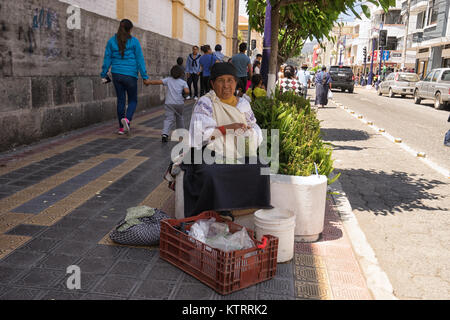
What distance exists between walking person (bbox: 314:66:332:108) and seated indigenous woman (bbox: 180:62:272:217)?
1306 cm

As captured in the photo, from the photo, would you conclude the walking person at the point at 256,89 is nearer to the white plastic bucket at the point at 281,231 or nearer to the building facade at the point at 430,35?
the white plastic bucket at the point at 281,231

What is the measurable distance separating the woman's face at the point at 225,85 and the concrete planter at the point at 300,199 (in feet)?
2.86

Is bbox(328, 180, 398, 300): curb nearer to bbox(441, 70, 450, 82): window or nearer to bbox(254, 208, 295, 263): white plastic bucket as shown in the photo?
bbox(254, 208, 295, 263): white plastic bucket

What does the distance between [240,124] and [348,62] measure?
281 feet

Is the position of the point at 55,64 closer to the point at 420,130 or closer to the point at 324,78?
the point at 420,130

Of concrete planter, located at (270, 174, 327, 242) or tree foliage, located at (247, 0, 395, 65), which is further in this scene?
tree foliage, located at (247, 0, 395, 65)

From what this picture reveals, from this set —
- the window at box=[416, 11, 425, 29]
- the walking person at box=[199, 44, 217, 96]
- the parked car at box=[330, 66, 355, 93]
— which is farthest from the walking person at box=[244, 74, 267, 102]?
the window at box=[416, 11, 425, 29]

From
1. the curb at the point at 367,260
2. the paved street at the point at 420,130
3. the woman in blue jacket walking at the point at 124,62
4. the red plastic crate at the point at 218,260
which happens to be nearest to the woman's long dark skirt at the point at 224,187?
the red plastic crate at the point at 218,260

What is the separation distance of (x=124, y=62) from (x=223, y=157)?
497 cm

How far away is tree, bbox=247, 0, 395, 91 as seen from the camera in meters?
5.17

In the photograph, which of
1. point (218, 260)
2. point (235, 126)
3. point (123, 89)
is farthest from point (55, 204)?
point (123, 89)

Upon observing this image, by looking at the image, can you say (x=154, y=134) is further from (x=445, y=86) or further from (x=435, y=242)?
(x=445, y=86)

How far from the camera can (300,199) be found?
12.4 feet
